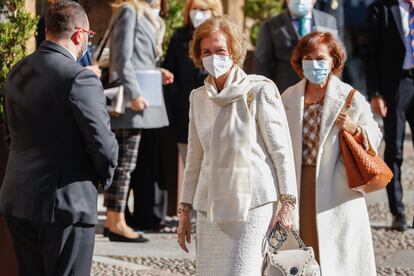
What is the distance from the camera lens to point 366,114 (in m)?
6.73

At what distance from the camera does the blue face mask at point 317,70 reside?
22.2 ft

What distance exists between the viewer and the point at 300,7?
9070mm

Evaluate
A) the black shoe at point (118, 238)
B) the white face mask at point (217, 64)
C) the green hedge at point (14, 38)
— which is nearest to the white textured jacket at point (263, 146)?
the white face mask at point (217, 64)

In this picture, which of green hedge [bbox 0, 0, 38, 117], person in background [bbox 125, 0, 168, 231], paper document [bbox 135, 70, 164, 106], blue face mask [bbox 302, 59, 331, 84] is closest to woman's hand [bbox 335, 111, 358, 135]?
blue face mask [bbox 302, 59, 331, 84]

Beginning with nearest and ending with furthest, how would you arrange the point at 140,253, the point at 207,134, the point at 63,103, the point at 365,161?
the point at 63,103 < the point at 207,134 < the point at 365,161 < the point at 140,253

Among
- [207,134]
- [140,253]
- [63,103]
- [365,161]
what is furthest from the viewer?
[140,253]

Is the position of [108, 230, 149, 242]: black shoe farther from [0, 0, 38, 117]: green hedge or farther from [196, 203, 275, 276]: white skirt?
[196, 203, 275, 276]: white skirt

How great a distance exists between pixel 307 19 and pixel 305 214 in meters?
2.80

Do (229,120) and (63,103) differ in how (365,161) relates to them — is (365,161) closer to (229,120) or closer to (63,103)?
(229,120)

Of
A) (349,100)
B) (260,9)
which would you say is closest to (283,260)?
(349,100)

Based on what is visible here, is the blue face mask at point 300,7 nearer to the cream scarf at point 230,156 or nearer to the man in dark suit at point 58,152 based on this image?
the cream scarf at point 230,156

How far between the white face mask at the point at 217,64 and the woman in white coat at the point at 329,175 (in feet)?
3.57

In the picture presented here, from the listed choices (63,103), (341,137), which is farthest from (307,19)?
(63,103)

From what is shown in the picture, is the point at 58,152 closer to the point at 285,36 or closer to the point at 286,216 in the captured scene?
the point at 286,216
